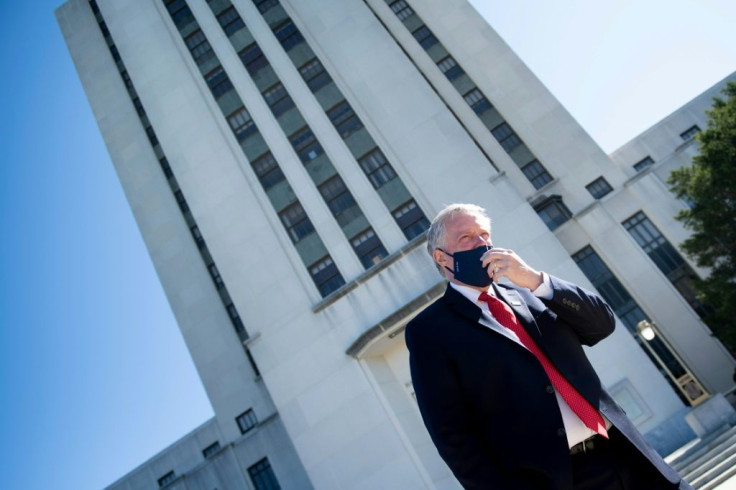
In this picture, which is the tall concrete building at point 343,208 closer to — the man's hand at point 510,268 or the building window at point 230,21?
the building window at point 230,21

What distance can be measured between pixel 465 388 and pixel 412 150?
16.8 m

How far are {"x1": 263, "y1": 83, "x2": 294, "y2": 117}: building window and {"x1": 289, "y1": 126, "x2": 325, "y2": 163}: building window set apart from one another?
1635mm

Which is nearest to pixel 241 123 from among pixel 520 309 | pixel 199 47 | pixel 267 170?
pixel 267 170

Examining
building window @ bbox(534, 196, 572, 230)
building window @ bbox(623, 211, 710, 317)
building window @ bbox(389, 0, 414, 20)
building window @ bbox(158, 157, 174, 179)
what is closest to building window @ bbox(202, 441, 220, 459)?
building window @ bbox(158, 157, 174, 179)

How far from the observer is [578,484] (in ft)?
7.02

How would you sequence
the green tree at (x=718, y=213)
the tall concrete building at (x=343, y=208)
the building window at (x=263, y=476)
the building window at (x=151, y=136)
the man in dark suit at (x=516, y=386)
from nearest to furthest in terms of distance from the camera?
1. the man in dark suit at (x=516, y=386)
2. the tall concrete building at (x=343, y=208)
3. the green tree at (x=718, y=213)
4. the building window at (x=263, y=476)
5. the building window at (x=151, y=136)

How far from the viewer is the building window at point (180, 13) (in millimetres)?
25062

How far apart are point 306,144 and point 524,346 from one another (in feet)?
62.6

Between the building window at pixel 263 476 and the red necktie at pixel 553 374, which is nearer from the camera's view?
the red necktie at pixel 553 374

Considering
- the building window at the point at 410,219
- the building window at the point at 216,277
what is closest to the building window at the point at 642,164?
the building window at the point at 410,219

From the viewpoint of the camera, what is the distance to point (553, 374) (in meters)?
2.39

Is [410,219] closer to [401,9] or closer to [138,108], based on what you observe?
[401,9]

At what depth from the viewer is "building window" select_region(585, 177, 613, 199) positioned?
2417 centimetres

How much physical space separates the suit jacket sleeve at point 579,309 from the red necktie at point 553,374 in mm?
236
